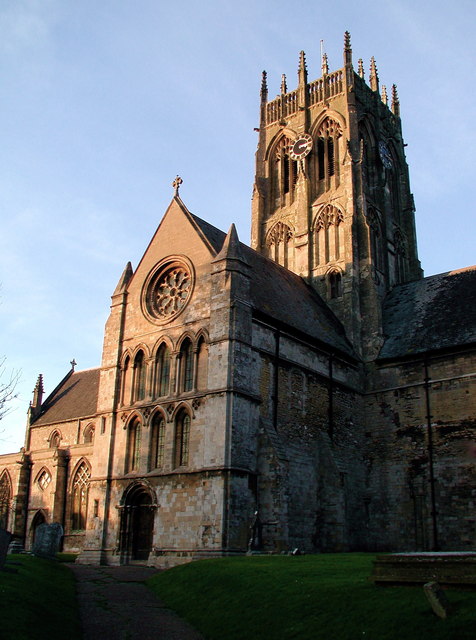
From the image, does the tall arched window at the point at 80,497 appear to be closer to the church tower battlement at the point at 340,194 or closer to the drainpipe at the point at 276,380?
the drainpipe at the point at 276,380

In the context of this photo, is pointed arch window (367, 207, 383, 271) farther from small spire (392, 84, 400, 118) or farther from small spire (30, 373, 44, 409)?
small spire (30, 373, 44, 409)

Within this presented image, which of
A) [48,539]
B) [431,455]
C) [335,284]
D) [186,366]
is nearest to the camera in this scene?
[48,539]

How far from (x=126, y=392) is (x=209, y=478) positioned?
7.79 m

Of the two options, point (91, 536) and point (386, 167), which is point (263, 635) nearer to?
point (91, 536)

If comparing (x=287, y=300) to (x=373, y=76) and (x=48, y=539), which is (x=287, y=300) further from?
(x=373, y=76)

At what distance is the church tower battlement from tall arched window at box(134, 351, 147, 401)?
12.8 meters

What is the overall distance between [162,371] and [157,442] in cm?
336

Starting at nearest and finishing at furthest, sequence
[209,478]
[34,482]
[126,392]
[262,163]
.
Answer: [209,478] → [126,392] → [34,482] → [262,163]

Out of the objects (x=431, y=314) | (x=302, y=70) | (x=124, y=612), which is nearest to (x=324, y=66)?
(x=302, y=70)

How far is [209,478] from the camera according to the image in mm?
26672

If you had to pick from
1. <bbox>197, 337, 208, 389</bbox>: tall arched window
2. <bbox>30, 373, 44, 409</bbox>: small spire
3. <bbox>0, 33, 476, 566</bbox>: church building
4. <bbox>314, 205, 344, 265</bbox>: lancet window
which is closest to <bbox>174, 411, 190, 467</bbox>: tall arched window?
<bbox>0, 33, 476, 566</bbox>: church building

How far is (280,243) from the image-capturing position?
149 feet

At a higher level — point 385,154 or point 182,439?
point 385,154

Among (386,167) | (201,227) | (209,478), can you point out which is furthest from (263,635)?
(386,167)
